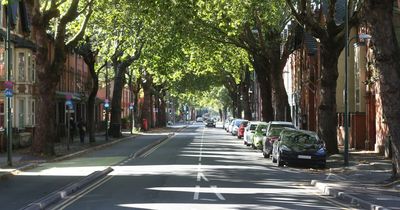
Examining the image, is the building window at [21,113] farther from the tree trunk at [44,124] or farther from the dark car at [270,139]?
the dark car at [270,139]

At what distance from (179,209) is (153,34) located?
26.9 meters

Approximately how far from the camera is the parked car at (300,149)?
78.0 feet

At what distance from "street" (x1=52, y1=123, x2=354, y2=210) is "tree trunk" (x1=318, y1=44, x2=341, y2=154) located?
4.08 m

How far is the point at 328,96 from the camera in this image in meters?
27.6

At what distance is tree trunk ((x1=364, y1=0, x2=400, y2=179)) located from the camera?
632 inches

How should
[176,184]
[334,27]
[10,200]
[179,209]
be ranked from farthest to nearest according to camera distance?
1. [334,27]
2. [176,184]
3. [10,200]
4. [179,209]

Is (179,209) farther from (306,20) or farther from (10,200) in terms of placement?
(306,20)

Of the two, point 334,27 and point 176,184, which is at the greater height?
point 334,27

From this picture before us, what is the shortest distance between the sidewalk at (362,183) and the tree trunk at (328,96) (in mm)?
1227

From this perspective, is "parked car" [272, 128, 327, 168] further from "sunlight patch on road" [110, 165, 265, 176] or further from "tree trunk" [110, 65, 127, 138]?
"tree trunk" [110, 65, 127, 138]

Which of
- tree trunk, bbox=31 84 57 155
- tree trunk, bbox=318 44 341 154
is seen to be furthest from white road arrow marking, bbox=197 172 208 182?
tree trunk, bbox=31 84 57 155

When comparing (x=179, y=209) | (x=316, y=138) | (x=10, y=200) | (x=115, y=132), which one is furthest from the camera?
(x=115, y=132)

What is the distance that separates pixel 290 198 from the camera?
14227 millimetres

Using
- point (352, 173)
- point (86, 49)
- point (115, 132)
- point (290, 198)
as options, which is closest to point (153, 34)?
point (86, 49)
